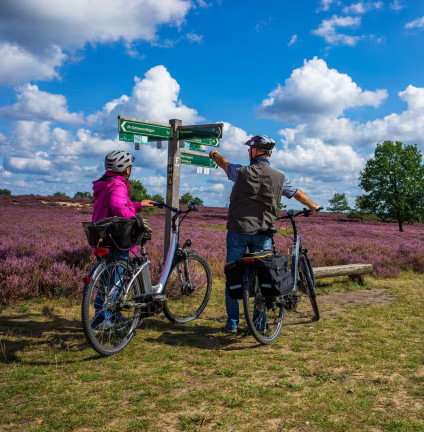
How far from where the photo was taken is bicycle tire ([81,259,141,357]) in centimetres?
415

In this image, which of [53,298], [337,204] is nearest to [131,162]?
[53,298]

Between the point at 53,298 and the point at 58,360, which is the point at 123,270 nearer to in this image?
the point at 58,360

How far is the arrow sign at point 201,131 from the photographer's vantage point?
276 inches

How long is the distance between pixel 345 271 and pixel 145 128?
213 inches

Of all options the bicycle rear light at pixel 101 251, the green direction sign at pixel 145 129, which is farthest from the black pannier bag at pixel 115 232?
the green direction sign at pixel 145 129

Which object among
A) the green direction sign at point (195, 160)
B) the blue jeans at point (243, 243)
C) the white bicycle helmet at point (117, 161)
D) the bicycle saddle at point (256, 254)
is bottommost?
the bicycle saddle at point (256, 254)

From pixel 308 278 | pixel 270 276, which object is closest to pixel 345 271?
pixel 308 278

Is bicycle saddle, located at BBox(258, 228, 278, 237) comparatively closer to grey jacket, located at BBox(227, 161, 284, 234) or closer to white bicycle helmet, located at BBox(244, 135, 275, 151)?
grey jacket, located at BBox(227, 161, 284, 234)

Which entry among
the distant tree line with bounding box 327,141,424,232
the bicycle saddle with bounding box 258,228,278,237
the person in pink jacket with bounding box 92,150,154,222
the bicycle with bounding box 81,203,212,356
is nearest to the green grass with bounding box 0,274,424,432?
the bicycle with bounding box 81,203,212,356

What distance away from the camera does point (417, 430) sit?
2852mm

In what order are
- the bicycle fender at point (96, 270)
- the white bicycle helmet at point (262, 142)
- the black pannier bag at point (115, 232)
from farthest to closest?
the white bicycle helmet at point (262, 142), the black pannier bag at point (115, 232), the bicycle fender at point (96, 270)

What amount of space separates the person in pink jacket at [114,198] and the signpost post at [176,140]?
6.95 feet

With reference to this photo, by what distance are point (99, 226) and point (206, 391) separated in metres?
1.99

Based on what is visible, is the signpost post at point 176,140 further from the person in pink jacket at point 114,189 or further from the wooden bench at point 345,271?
the wooden bench at point 345,271
